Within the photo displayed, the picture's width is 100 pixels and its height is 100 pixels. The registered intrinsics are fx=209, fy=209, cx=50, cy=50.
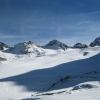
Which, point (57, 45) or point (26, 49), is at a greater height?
point (57, 45)

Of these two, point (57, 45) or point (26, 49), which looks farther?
point (57, 45)

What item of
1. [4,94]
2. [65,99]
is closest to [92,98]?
[65,99]

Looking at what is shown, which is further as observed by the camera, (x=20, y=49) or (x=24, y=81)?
(x=20, y=49)

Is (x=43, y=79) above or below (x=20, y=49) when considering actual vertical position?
below

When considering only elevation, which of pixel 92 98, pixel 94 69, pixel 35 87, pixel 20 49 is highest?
pixel 20 49

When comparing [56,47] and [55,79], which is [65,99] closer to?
[55,79]

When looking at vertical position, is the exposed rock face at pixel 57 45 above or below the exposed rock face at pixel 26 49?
above

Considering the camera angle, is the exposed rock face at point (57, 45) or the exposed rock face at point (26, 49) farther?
the exposed rock face at point (57, 45)

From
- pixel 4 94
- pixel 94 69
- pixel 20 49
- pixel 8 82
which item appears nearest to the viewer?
pixel 4 94

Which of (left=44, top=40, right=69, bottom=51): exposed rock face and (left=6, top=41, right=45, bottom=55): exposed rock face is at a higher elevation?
(left=44, top=40, right=69, bottom=51): exposed rock face

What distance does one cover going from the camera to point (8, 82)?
3347 cm

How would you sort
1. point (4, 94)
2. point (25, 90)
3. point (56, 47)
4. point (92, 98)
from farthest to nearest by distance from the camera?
point (56, 47)
point (25, 90)
point (4, 94)
point (92, 98)

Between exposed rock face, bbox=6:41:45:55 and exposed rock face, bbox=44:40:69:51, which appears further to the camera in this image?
exposed rock face, bbox=44:40:69:51

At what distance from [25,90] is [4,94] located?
135 inches
